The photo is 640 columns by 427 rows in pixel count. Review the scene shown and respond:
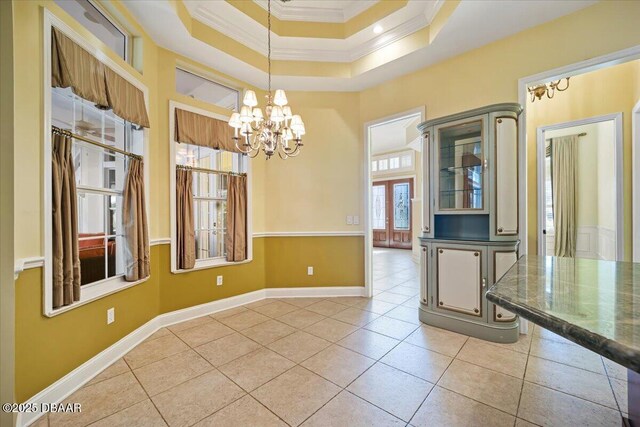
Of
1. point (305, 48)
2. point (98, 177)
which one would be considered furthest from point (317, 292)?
point (305, 48)

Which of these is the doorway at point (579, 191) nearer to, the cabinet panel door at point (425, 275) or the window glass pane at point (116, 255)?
the cabinet panel door at point (425, 275)

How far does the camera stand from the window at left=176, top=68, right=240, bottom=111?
11.1 feet

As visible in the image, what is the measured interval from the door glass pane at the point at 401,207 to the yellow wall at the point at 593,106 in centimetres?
511

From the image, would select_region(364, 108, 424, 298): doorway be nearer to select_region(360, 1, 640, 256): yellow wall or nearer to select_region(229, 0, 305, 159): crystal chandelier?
select_region(360, 1, 640, 256): yellow wall

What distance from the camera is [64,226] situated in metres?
1.95

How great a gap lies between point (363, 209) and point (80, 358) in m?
3.47

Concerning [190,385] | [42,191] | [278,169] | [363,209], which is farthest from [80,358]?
[363,209]

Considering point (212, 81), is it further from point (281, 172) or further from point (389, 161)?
point (389, 161)

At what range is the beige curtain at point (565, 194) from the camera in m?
4.93

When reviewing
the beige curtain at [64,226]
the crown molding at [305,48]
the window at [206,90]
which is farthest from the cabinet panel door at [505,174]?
the beige curtain at [64,226]

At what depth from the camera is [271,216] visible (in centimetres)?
416

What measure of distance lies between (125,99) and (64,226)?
1294 millimetres

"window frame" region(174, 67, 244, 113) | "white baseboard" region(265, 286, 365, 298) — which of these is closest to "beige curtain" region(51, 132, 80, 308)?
"window frame" region(174, 67, 244, 113)

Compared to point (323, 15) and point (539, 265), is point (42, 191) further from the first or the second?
point (323, 15)
